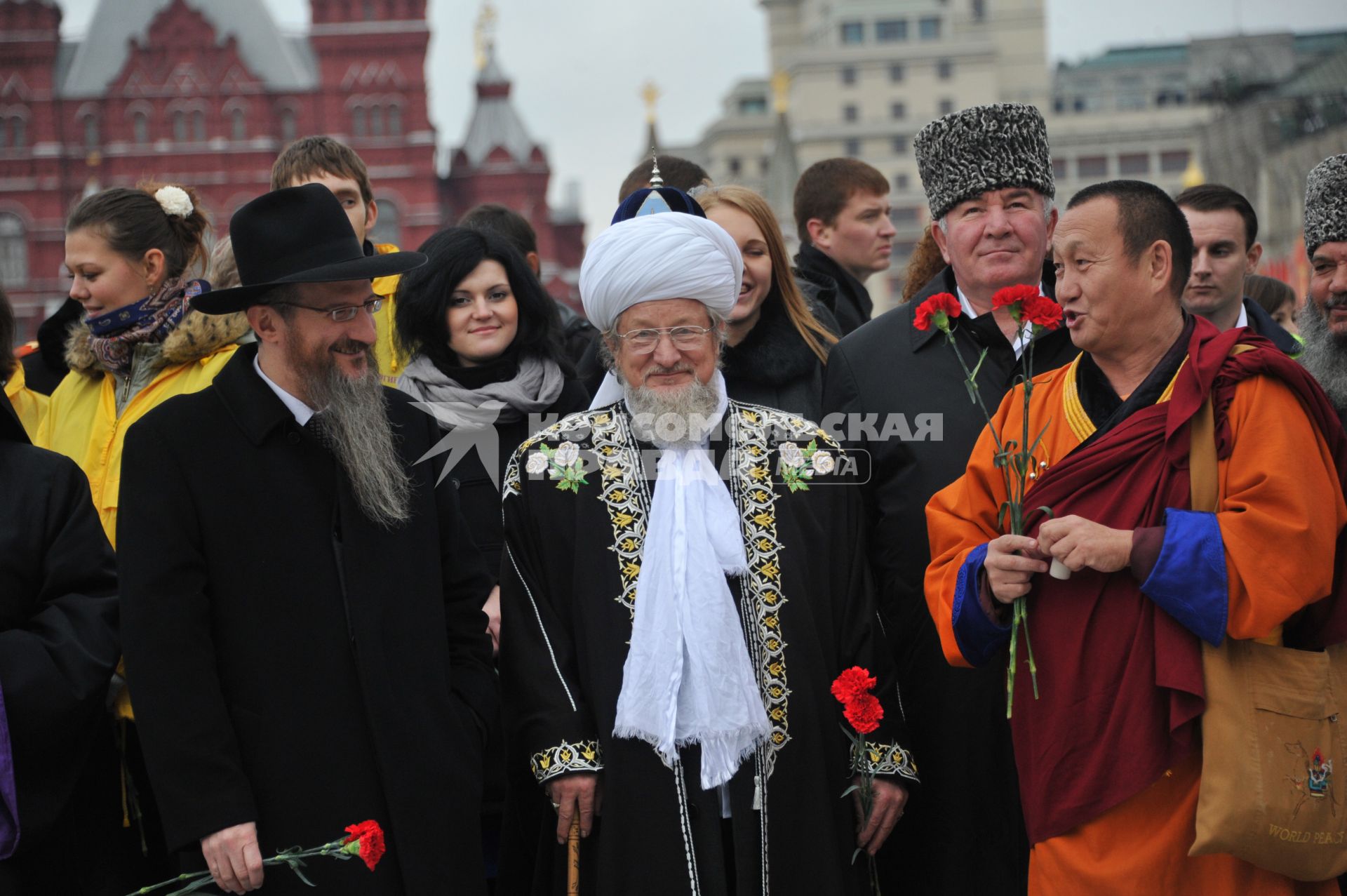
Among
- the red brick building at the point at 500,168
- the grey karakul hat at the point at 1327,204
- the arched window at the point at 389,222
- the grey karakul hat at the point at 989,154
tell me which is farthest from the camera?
the red brick building at the point at 500,168

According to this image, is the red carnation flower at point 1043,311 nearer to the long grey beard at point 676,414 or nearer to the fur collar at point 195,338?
the long grey beard at point 676,414

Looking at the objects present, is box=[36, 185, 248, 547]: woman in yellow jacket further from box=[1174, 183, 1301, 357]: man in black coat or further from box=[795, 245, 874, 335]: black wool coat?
box=[1174, 183, 1301, 357]: man in black coat

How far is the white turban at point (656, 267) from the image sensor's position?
370 cm

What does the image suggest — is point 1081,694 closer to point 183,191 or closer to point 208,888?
point 208,888

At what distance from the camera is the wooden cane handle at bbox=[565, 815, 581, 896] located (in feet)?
11.3

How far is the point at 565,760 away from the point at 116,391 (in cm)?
204

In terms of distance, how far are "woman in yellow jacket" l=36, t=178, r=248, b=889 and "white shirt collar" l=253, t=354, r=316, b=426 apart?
953 mm

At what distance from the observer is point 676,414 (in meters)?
3.66

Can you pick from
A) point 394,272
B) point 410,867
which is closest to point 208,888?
point 410,867

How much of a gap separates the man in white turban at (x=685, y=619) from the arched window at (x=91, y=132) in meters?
56.1

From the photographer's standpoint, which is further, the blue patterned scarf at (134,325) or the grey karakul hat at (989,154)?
the blue patterned scarf at (134,325)

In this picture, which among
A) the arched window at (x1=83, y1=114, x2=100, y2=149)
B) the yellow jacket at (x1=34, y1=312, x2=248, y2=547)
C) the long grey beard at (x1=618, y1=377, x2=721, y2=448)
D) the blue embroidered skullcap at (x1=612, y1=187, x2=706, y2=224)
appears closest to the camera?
the long grey beard at (x1=618, y1=377, x2=721, y2=448)

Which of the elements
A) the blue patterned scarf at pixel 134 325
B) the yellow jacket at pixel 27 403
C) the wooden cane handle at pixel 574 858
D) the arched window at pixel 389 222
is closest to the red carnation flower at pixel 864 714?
the wooden cane handle at pixel 574 858

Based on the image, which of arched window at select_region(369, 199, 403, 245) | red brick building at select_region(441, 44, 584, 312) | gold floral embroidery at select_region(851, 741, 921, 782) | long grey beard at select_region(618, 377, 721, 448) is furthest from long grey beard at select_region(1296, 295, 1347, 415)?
red brick building at select_region(441, 44, 584, 312)
